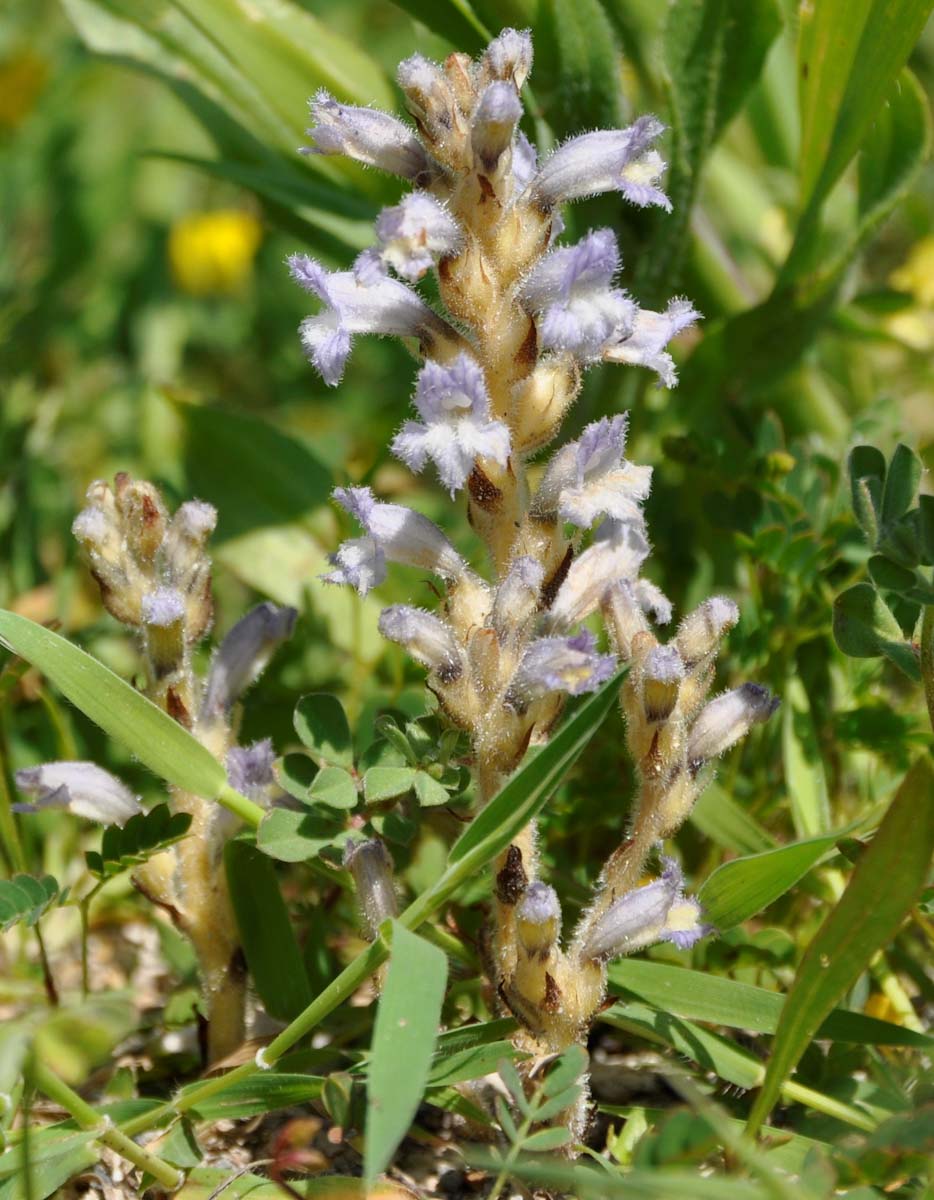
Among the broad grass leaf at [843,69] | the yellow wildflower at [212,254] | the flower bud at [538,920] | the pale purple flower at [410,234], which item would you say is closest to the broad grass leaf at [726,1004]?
the flower bud at [538,920]

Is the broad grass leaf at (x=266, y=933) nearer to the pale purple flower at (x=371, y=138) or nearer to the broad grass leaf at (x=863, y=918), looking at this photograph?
the broad grass leaf at (x=863, y=918)

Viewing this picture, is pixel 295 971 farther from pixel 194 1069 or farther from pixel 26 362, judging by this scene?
pixel 26 362

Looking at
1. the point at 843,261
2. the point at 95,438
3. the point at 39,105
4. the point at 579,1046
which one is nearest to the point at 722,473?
the point at 843,261

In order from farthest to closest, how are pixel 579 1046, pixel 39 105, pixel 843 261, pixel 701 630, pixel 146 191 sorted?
pixel 146 191 → pixel 39 105 → pixel 843 261 → pixel 701 630 → pixel 579 1046

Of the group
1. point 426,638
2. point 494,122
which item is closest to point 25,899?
point 426,638

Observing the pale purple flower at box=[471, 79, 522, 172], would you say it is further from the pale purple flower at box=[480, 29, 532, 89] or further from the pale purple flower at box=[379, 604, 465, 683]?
the pale purple flower at box=[379, 604, 465, 683]

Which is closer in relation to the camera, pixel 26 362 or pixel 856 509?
pixel 856 509

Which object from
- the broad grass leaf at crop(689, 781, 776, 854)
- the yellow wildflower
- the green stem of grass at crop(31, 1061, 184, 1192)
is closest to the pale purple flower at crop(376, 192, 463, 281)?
the broad grass leaf at crop(689, 781, 776, 854)
